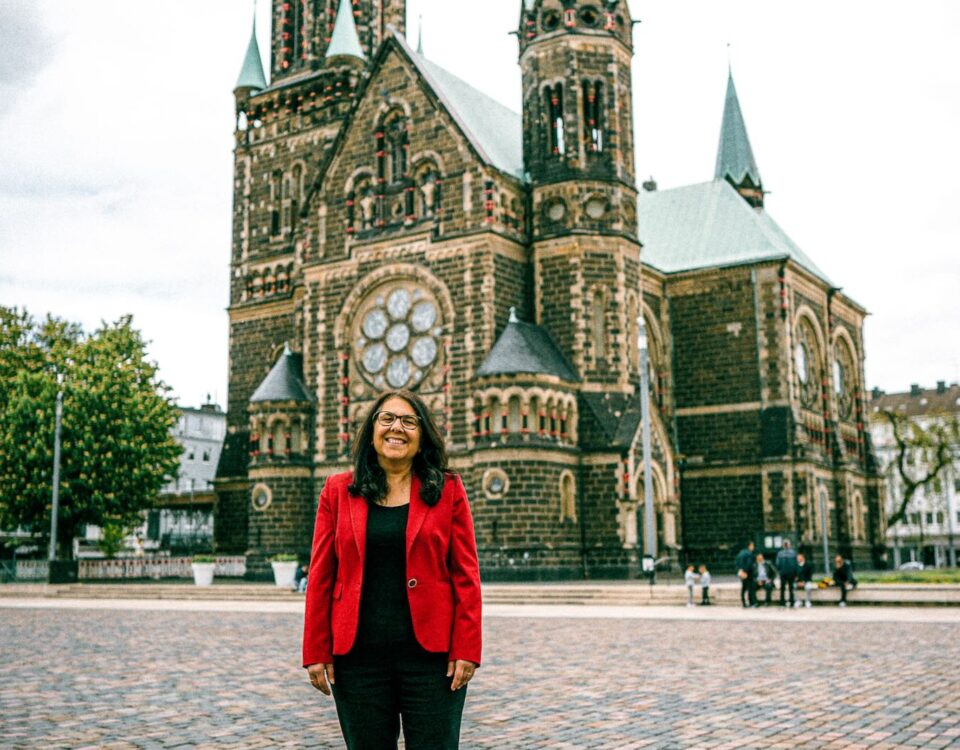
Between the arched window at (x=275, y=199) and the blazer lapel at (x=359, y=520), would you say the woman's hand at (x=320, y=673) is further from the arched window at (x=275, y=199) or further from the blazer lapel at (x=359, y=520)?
the arched window at (x=275, y=199)

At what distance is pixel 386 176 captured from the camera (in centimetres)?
4384

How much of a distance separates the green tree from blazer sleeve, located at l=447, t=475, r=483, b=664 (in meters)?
43.3

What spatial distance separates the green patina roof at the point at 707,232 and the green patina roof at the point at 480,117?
7964mm

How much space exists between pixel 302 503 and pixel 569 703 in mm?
34000

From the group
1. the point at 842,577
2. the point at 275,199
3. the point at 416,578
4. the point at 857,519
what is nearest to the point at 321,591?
the point at 416,578

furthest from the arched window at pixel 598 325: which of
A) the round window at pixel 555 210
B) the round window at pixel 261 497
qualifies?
the round window at pixel 261 497

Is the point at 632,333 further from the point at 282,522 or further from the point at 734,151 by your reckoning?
the point at 734,151

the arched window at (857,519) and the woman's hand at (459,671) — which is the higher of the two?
the arched window at (857,519)

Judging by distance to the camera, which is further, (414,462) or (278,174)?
(278,174)

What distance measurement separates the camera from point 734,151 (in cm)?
5916

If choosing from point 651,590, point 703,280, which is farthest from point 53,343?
point 651,590

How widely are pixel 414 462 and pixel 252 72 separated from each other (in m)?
53.5

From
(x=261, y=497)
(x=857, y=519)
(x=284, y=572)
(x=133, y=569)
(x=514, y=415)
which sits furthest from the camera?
(x=857, y=519)

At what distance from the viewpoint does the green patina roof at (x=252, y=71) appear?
2149 inches
